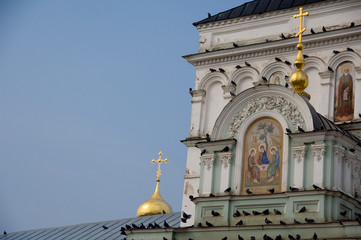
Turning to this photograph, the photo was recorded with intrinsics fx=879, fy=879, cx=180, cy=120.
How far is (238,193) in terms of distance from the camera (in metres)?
23.6

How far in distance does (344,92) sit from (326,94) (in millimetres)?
547

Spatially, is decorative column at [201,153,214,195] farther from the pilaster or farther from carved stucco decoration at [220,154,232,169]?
carved stucco decoration at [220,154,232,169]

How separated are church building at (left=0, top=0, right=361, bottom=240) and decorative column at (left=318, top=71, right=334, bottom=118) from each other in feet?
0.10

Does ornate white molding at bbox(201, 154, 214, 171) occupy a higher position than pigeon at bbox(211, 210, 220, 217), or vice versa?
ornate white molding at bbox(201, 154, 214, 171)

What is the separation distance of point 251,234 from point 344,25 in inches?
320

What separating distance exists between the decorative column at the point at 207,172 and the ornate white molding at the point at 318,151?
10.1 feet

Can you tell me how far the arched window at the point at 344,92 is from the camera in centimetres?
2631

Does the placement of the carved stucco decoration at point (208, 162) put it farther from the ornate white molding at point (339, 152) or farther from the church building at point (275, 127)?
the ornate white molding at point (339, 152)

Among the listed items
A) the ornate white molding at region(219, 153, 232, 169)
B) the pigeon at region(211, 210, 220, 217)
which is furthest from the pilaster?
the pigeon at region(211, 210, 220, 217)

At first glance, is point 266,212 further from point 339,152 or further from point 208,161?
point 208,161

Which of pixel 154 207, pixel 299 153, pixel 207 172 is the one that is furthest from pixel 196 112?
pixel 154 207

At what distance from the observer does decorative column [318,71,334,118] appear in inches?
1046

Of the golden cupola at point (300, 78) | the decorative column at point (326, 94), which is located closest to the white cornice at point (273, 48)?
the decorative column at point (326, 94)

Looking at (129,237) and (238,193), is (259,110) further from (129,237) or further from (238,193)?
(129,237)
